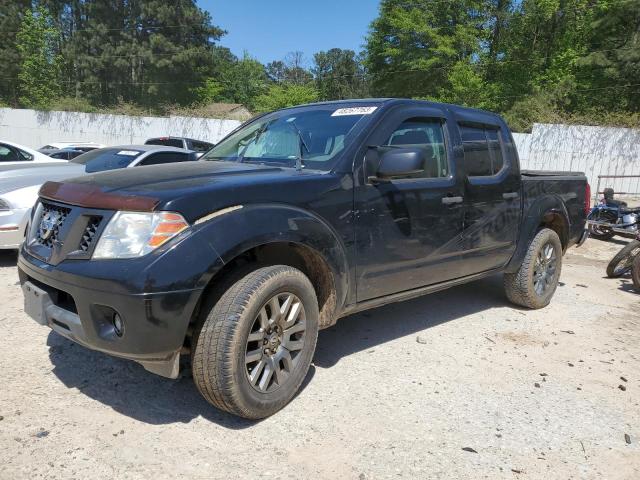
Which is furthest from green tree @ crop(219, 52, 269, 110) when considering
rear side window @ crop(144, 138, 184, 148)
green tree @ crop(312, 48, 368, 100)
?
rear side window @ crop(144, 138, 184, 148)

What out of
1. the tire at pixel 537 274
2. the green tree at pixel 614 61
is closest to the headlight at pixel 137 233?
the tire at pixel 537 274

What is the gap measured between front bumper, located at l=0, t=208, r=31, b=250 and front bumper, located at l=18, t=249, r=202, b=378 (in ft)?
11.9

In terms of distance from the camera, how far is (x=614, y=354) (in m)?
4.27

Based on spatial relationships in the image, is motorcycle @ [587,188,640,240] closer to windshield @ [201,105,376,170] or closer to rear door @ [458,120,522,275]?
rear door @ [458,120,522,275]

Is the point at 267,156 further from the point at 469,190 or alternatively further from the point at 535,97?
the point at 535,97

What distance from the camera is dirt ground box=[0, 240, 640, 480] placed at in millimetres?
2543

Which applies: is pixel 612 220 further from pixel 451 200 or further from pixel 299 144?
pixel 299 144

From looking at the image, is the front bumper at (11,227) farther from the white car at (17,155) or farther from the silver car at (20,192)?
the white car at (17,155)

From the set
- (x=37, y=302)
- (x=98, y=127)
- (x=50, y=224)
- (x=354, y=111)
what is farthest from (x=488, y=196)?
(x=98, y=127)

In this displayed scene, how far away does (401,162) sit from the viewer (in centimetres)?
317

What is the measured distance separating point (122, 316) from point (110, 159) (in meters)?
6.45

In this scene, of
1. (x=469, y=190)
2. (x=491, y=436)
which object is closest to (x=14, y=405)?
(x=491, y=436)

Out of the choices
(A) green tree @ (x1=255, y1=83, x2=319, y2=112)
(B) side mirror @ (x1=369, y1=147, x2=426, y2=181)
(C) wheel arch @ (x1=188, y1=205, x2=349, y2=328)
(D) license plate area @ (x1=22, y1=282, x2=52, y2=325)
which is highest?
(A) green tree @ (x1=255, y1=83, x2=319, y2=112)

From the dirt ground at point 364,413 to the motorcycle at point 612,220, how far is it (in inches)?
223
